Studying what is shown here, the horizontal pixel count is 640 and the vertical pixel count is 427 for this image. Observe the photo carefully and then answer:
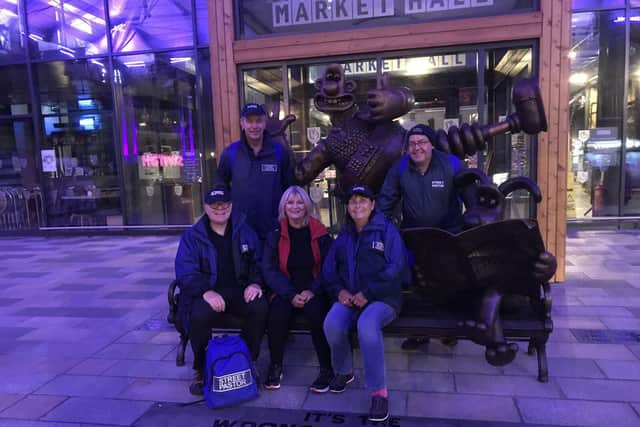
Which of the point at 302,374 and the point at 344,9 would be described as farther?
the point at 344,9

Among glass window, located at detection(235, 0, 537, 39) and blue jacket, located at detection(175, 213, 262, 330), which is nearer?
blue jacket, located at detection(175, 213, 262, 330)

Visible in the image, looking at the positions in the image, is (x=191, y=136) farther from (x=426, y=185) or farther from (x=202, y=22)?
(x=426, y=185)

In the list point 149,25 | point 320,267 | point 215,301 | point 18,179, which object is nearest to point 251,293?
point 215,301

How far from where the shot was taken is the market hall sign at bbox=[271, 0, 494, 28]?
17.2ft

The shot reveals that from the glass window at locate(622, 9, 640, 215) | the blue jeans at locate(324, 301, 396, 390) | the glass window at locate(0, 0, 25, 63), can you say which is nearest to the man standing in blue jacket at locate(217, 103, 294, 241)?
the blue jeans at locate(324, 301, 396, 390)

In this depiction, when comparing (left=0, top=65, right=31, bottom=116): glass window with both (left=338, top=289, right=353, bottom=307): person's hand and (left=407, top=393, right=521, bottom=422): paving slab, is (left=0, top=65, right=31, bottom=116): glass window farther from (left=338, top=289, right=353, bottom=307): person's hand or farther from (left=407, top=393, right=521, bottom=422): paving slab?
(left=407, top=393, right=521, bottom=422): paving slab

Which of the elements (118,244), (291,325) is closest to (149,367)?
(291,325)

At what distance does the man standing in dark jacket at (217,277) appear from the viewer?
307cm

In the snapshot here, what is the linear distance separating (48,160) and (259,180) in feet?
27.6

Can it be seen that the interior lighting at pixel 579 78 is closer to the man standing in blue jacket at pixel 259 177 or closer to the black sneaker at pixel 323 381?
the man standing in blue jacket at pixel 259 177

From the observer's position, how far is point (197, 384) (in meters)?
3.07

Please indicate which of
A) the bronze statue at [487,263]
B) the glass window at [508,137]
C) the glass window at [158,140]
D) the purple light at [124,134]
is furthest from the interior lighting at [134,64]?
the bronze statue at [487,263]

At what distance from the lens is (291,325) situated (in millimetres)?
3227

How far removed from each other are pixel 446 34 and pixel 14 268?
6738 mm
